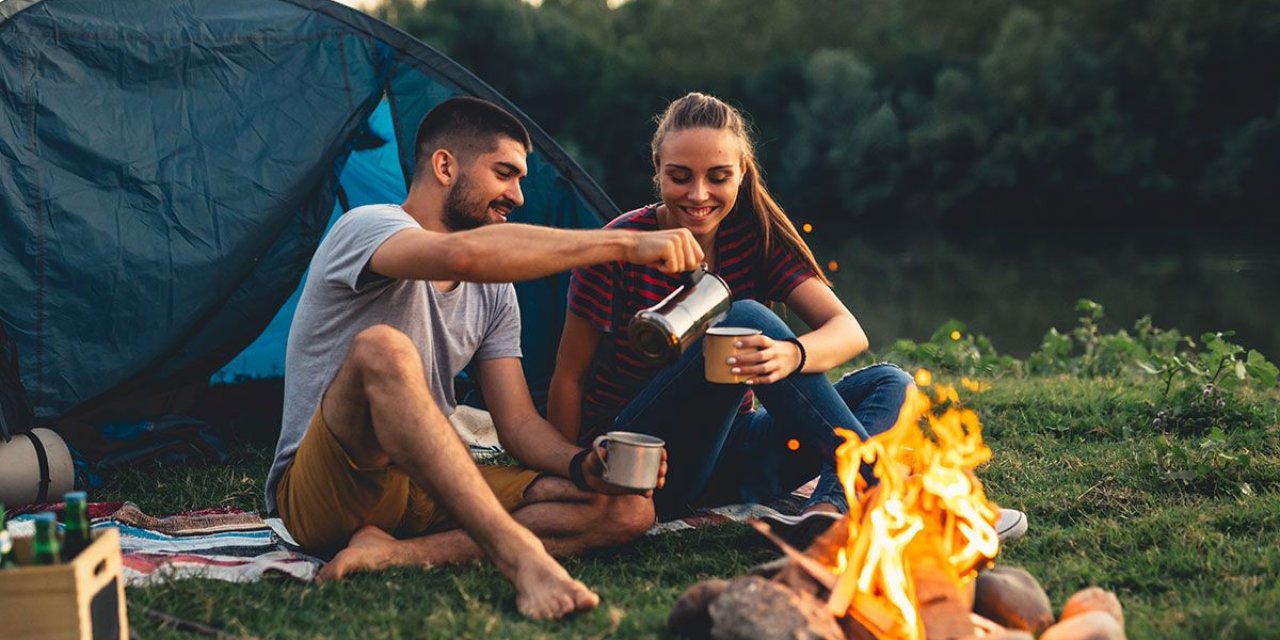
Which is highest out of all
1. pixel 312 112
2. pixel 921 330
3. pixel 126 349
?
pixel 312 112

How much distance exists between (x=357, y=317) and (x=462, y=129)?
0.60 m

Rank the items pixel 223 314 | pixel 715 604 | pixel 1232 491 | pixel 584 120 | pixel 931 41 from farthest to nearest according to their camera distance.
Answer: pixel 931 41, pixel 584 120, pixel 223 314, pixel 1232 491, pixel 715 604

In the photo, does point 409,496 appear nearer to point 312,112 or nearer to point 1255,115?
point 312,112

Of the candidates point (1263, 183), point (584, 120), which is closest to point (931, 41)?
point (584, 120)

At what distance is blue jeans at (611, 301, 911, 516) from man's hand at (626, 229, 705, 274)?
1.38 ft

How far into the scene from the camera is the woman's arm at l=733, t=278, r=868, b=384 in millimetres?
2809

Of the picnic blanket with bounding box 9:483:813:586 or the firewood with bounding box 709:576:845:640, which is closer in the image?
the firewood with bounding box 709:576:845:640

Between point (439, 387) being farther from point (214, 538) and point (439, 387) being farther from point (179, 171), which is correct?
point (179, 171)

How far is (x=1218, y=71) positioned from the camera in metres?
24.1

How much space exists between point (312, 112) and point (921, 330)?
662cm

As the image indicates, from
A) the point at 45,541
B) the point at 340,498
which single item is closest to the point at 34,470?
the point at 340,498

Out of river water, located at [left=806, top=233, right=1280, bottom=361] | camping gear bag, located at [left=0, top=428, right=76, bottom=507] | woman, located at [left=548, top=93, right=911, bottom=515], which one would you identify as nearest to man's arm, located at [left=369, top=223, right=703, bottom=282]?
woman, located at [left=548, top=93, right=911, bottom=515]

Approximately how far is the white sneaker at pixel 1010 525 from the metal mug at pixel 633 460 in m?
1.04

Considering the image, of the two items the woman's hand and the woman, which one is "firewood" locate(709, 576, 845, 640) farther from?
the woman
